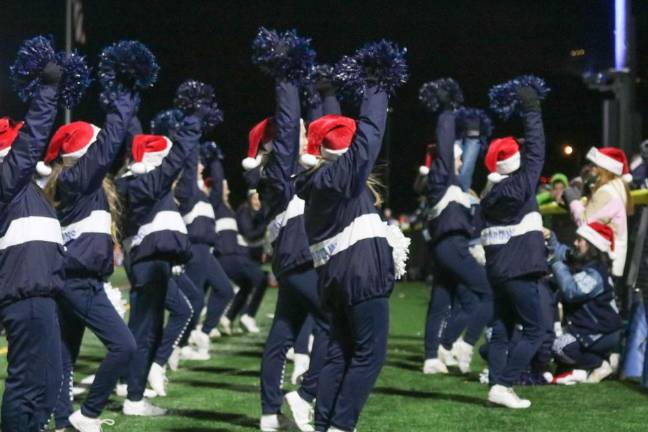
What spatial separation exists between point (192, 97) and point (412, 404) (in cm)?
270

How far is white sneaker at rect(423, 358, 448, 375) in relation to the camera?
967 cm

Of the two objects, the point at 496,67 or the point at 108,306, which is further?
the point at 496,67

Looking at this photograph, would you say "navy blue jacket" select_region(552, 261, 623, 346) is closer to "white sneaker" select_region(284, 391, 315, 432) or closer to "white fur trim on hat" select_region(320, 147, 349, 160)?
"white sneaker" select_region(284, 391, 315, 432)

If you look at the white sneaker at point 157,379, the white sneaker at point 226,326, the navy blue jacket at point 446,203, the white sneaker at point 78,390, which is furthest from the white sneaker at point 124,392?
the white sneaker at point 226,326

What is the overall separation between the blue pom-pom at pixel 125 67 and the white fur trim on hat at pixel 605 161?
4.20 meters

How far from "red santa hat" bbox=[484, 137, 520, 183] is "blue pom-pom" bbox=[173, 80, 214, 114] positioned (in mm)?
2116

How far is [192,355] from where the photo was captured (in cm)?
1095

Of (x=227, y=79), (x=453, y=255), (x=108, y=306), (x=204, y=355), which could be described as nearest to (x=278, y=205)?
(x=108, y=306)

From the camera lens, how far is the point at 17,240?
16.8 ft

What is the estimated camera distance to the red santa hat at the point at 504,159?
25.7 ft

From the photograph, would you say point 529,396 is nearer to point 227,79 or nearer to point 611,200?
point 611,200

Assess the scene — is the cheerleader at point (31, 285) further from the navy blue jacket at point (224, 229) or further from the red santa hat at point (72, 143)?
the navy blue jacket at point (224, 229)

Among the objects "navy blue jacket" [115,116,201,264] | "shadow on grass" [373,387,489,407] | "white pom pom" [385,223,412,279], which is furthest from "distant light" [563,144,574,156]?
"white pom pom" [385,223,412,279]

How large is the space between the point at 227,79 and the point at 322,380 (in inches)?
639
